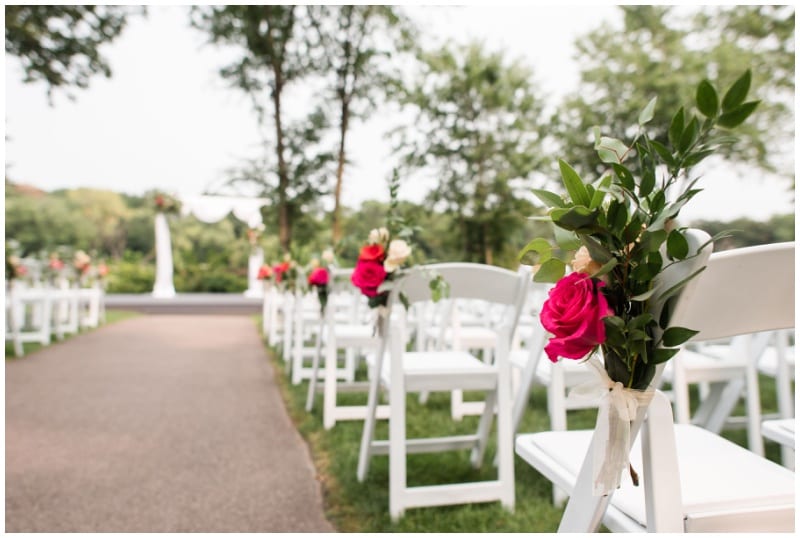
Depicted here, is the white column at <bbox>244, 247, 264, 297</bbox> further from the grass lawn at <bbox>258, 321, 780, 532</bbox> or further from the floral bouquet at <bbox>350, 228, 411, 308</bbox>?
the floral bouquet at <bbox>350, 228, 411, 308</bbox>

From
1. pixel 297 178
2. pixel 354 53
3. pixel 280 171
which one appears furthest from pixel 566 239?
pixel 354 53

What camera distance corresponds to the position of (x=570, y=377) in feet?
7.15

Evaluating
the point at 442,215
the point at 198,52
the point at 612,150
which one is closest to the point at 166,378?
the point at 612,150

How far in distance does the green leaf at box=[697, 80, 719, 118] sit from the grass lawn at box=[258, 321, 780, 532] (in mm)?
1489

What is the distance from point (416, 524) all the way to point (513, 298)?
34.5 inches

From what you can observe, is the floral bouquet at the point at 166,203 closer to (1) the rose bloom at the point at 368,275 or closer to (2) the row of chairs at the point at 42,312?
(2) the row of chairs at the point at 42,312

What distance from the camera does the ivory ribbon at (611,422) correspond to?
732mm

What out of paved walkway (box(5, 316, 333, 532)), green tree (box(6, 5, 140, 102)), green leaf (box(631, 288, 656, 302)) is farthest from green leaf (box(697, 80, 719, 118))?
green tree (box(6, 5, 140, 102))

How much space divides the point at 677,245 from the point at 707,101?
172 mm

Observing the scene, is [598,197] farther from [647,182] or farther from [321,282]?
[321,282]

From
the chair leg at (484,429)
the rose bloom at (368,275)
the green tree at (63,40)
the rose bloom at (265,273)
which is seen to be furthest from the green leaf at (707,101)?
the rose bloom at (265,273)

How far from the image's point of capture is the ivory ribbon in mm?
732

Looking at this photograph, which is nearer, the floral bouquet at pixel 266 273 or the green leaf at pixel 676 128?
the green leaf at pixel 676 128

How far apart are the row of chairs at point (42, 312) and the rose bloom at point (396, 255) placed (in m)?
5.03
